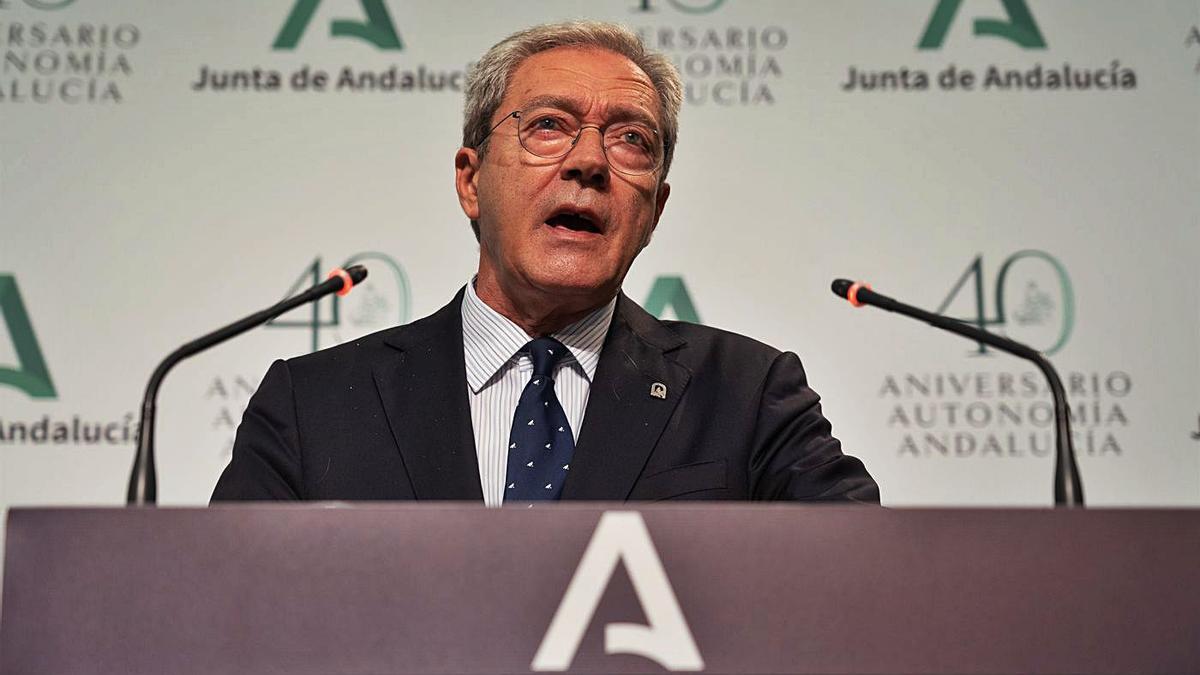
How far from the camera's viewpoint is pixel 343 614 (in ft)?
3.40

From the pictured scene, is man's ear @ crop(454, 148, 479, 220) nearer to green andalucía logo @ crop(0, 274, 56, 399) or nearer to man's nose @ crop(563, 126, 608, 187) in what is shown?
man's nose @ crop(563, 126, 608, 187)

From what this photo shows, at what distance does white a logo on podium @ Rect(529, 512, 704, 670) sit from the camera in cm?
103

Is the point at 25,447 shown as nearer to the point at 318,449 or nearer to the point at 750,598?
the point at 318,449

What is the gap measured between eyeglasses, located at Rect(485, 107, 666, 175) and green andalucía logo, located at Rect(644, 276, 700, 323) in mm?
882

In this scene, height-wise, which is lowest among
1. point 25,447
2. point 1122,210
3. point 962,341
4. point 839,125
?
point 25,447

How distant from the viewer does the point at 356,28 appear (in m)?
3.12

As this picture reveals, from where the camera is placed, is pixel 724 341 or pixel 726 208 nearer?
pixel 724 341

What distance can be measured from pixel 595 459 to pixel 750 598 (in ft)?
2.76

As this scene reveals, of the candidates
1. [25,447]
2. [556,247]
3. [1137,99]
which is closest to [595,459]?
[556,247]

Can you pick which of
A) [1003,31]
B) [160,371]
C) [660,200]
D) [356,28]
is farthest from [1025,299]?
[160,371]

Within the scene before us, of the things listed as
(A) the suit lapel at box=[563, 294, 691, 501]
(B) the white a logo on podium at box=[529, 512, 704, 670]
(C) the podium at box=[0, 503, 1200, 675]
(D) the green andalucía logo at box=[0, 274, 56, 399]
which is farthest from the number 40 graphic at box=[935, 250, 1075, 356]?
(D) the green andalucía logo at box=[0, 274, 56, 399]

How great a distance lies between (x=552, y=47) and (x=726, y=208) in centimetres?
98

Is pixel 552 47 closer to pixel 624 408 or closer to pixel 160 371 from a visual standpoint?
pixel 624 408

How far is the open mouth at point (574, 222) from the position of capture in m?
2.08
